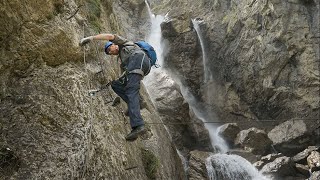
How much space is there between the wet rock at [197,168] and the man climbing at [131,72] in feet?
27.2

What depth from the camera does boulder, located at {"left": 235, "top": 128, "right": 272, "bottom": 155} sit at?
733 inches

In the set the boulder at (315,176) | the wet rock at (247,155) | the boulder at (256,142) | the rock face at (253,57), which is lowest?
the boulder at (315,176)

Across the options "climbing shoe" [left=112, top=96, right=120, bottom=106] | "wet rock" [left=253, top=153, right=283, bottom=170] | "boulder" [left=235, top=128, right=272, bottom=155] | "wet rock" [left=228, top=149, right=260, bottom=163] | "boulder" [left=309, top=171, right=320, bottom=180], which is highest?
"boulder" [left=235, top=128, right=272, bottom=155]

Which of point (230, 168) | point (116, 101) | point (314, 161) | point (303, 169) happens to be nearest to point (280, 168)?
point (303, 169)

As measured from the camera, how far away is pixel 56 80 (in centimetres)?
553

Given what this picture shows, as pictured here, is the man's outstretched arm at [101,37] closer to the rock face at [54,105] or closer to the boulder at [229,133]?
the rock face at [54,105]

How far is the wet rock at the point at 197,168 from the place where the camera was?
13766 mm

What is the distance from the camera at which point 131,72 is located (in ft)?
19.9

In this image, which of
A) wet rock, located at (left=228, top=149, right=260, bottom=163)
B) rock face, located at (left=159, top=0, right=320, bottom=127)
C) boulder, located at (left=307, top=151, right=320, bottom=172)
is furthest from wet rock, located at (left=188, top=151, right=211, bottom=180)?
rock face, located at (left=159, top=0, right=320, bottom=127)

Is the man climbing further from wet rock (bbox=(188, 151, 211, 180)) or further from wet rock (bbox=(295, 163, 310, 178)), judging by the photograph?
wet rock (bbox=(295, 163, 310, 178))

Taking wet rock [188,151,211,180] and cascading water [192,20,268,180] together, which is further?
cascading water [192,20,268,180]

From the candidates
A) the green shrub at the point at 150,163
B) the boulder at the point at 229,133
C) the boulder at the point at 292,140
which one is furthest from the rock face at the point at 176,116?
the green shrub at the point at 150,163

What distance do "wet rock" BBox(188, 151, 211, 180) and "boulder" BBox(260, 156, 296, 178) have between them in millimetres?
3396

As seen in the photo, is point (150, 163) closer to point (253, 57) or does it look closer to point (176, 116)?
point (176, 116)
